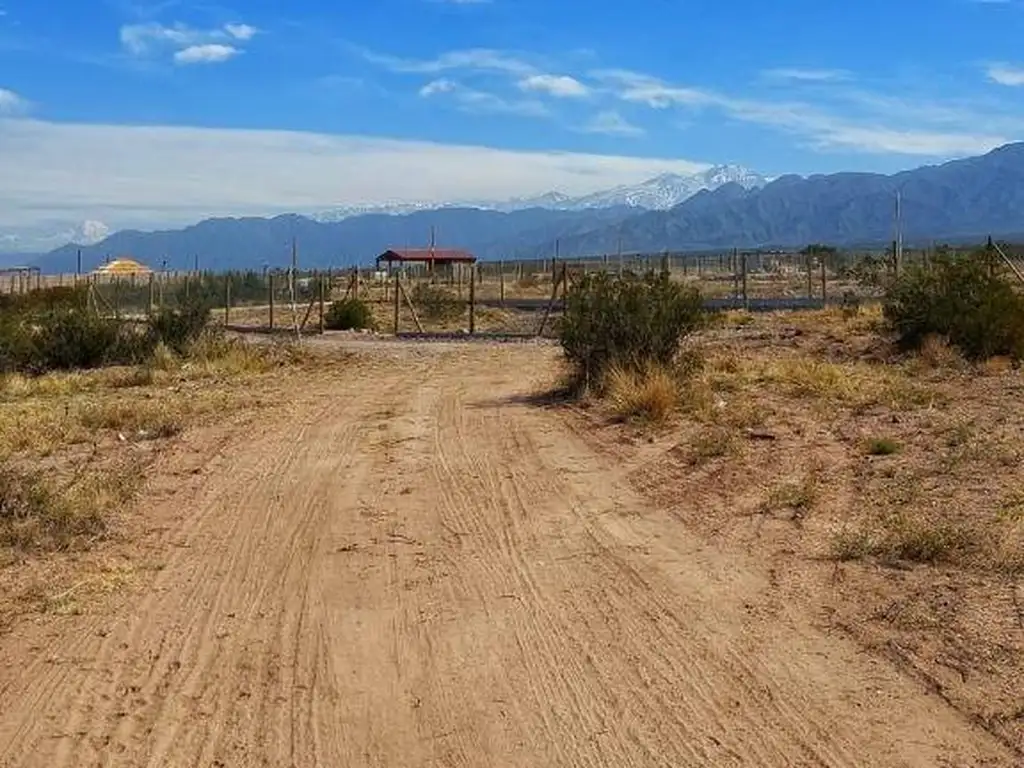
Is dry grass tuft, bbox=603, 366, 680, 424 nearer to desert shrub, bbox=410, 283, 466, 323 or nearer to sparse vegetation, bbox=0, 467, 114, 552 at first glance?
sparse vegetation, bbox=0, 467, 114, 552

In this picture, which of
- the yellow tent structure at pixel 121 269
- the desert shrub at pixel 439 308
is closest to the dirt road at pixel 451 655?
the desert shrub at pixel 439 308

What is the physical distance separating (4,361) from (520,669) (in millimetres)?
24735

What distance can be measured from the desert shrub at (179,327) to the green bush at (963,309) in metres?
15.5

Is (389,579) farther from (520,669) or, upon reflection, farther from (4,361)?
(4,361)

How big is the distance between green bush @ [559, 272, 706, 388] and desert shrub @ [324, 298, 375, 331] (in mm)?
23589

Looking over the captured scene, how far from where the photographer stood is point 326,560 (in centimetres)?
965

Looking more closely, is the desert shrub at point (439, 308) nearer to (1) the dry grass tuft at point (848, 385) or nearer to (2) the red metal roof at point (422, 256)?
(1) the dry grass tuft at point (848, 385)

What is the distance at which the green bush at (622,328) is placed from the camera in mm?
19203

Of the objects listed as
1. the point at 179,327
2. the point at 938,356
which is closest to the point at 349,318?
the point at 179,327

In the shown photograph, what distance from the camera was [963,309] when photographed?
909 inches

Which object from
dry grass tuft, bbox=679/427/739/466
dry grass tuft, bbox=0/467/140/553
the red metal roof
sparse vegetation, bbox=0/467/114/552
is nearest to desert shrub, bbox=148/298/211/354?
dry grass tuft, bbox=0/467/140/553

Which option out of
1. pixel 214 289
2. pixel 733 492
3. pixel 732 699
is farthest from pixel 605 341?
pixel 214 289

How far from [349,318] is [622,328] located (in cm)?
2519

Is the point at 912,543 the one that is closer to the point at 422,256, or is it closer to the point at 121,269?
the point at 121,269
